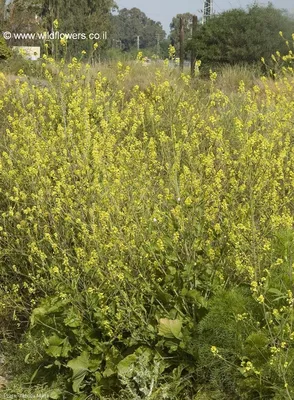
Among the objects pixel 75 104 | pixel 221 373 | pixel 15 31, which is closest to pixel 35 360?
pixel 221 373

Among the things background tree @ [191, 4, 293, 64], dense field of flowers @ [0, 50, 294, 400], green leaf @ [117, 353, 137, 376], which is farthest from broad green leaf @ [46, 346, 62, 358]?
background tree @ [191, 4, 293, 64]

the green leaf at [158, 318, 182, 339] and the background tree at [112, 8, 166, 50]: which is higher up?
the background tree at [112, 8, 166, 50]

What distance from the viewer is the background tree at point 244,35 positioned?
15867mm

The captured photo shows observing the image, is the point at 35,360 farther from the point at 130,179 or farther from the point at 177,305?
the point at 130,179

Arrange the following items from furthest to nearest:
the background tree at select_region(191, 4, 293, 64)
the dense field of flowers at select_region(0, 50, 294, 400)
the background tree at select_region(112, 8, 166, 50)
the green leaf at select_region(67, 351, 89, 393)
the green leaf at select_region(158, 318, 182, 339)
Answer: the background tree at select_region(112, 8, 166, 50) < the background tree at select_region(191, 4, 293, 64) < the green leaf at select_region(67, 351, 89, 393) < the green leaf at select_region(158, 318, 182, 339) < the dense field of flowers at select_region(0, 50, 294, 400)

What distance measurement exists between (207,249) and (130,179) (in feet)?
2.79

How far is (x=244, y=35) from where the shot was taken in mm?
16188

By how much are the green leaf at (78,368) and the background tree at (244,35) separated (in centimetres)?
1313

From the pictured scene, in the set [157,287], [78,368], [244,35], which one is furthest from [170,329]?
[244,35]

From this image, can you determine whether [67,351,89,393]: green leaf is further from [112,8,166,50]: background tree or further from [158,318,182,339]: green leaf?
[112,8,166,50]: background tree

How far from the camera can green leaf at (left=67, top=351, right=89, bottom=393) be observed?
3.39 m

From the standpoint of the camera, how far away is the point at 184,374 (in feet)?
10.9

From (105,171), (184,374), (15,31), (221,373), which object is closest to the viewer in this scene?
(221,373)

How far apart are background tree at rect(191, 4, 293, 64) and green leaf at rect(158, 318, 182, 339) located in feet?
43.1
